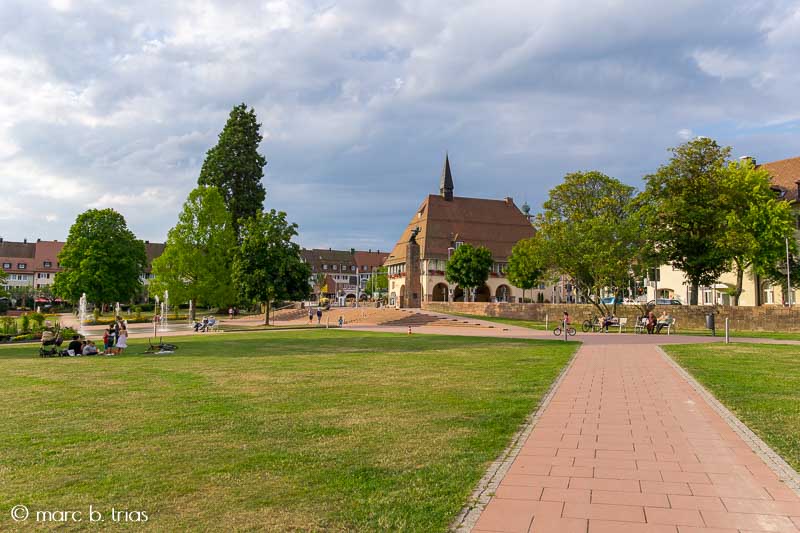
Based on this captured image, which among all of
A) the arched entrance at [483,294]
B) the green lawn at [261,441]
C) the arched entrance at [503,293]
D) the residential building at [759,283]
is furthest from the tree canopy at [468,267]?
the green lawn at [261,441]

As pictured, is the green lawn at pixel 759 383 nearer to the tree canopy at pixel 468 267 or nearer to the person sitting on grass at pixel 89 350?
the person sitting on grass at pixel 89 350

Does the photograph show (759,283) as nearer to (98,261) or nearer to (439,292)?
(439,292)

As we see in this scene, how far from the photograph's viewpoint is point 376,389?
1216cm

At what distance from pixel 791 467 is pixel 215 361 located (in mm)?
15469

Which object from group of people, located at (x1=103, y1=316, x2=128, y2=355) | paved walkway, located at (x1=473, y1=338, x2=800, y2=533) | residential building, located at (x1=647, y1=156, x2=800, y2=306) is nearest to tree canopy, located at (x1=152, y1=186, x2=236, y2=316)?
group of people, located at (x1=103, y1=316, x2=128, y2=355)

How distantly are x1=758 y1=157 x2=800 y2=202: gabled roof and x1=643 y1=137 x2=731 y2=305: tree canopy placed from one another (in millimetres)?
15079

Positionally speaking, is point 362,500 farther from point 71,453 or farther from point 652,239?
point 652,239

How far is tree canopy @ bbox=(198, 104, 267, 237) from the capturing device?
211 ft

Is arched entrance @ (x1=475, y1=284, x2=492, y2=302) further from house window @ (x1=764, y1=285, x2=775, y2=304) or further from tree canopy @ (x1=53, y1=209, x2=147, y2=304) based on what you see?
tree canopy @ (x1=53, y1=209, x2=147, y2=304)

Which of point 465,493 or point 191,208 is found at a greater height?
point 191,208

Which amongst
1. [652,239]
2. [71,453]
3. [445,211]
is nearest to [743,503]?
[71,453]

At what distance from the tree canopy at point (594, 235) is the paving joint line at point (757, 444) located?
1180 inches

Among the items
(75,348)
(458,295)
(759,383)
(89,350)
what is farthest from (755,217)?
(458,295)

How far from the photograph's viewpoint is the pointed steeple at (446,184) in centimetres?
9812
